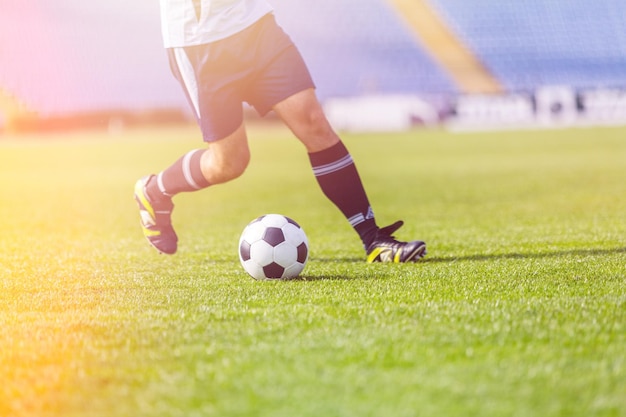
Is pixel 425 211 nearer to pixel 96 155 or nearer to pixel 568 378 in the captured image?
pixel 568 378

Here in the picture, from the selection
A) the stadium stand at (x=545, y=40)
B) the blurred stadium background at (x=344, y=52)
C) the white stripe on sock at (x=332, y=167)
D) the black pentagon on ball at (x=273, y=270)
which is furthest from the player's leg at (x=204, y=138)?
the stadium stand at (x=545, y=40)

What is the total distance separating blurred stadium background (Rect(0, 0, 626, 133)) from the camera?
103 feet

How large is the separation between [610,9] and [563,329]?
32.9 meters

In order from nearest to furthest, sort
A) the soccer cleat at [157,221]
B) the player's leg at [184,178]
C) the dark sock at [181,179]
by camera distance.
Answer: the player's leg at [184,178], the dark sock at [181,179], the soccer cleat at [157,221]

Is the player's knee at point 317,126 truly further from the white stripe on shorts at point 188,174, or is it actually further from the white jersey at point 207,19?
the white stripe on shorts at point 188,174

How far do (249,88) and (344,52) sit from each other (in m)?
29.6

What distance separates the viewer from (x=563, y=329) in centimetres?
254

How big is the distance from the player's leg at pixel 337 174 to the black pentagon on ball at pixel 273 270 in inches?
22.6

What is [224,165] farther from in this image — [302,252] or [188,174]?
[302,252]

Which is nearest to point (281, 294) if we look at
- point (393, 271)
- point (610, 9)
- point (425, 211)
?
point (393, 271)

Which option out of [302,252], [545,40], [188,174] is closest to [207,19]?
[188,174]

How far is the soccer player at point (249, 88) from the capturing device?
3.95 metres

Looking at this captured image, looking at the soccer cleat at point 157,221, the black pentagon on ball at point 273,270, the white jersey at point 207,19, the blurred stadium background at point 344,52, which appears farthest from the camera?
the blurred stadium background at point 344,52

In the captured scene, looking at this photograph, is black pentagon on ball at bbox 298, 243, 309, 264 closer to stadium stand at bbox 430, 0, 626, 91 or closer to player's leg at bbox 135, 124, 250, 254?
player's leg at bbox 135, 124, 250, 254
